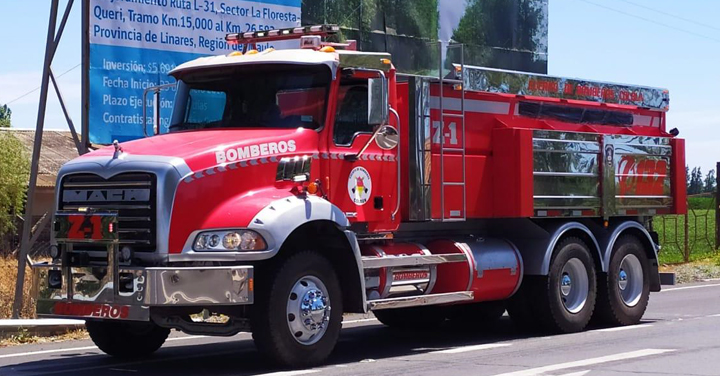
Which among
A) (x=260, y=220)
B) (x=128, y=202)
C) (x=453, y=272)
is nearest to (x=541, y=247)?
(x=453, y=272)

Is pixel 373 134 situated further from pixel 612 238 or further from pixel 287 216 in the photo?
pixel 612 238

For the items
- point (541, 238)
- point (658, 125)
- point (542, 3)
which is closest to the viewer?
point (541, 238)

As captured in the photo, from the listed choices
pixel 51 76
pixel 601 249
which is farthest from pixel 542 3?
pixel 51 76

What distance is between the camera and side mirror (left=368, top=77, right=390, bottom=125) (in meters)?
11.1

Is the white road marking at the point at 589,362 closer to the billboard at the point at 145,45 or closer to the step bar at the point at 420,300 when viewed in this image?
the step bar at the point at 420,300

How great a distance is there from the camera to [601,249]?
14555 millimetres

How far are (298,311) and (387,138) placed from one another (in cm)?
229

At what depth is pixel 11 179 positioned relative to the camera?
39969mm

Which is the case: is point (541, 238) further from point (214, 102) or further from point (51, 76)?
point (51, 76)

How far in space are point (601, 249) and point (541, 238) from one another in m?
1.24

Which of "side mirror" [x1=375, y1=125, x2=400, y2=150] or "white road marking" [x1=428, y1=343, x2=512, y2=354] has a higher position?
"side mirror" [x1=375, y1=125, x2=400, y2=150]

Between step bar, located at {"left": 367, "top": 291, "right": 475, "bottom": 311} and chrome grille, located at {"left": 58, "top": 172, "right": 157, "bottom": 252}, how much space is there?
2.52 metres

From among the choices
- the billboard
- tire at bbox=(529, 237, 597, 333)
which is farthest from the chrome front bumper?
tire at bbox=(529, 237, 597, 333)

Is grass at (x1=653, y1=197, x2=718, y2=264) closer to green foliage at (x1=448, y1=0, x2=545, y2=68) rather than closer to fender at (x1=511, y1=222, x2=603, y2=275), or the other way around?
green foliage at (x1=448, y1=0, x2=545, y2=68)
